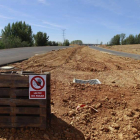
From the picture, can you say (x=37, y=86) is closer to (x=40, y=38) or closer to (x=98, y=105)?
(x=98, y=105)

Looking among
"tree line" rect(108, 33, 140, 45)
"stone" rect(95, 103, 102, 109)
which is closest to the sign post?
"stone" rect(95, 103, 102, 109)

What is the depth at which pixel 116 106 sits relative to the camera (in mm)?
4457

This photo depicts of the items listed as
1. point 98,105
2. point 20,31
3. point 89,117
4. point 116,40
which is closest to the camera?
point 89,117

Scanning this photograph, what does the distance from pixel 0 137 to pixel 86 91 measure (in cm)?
305

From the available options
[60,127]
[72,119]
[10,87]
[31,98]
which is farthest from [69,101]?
[10,87]

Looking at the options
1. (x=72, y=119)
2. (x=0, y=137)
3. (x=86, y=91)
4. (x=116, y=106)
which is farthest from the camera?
(x=86, y=91)

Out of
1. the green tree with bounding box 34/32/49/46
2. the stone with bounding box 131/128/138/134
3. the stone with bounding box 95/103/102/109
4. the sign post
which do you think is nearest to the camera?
the sign post

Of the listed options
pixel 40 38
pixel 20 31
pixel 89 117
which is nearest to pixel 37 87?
pixel 89 117

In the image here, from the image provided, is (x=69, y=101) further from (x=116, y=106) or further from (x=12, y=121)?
(x=12, y=121)

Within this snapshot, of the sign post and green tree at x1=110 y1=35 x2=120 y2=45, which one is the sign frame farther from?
green tree at x1=110 y1=35 x2=120 y2=45

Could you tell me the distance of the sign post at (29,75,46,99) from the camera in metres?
3.26

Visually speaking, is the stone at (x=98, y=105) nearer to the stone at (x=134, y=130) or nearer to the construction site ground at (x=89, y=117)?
the construction site ground at (x=89, y=117)

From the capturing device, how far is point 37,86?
3281 millimetres

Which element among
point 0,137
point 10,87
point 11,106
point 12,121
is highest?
point 10,87
